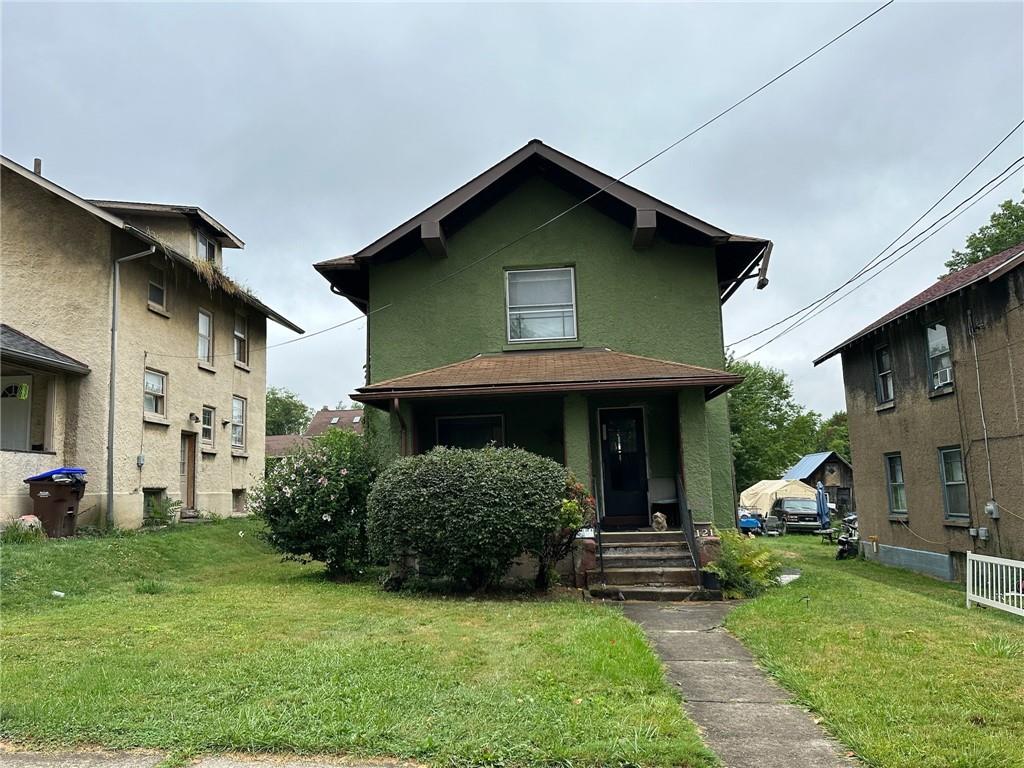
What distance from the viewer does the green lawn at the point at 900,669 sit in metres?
4.10

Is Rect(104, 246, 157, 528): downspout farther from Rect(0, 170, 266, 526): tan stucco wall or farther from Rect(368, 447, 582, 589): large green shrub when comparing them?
Rect(368, 447, 582, 589): large green shrub

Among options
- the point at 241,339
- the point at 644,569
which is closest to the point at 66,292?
the point at 241,339

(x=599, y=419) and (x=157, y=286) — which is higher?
(x=157, y=286)

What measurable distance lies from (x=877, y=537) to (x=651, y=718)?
1588 cm

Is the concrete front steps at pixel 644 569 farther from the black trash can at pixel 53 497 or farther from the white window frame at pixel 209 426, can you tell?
the white window frame at pixel 209 426

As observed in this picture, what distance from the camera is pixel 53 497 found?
1366 cm

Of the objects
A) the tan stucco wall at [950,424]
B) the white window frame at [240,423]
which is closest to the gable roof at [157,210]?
the white window frame at [240,423]

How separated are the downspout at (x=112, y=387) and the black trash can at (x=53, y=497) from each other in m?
1.12

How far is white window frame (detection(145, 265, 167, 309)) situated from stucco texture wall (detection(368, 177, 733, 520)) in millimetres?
6578

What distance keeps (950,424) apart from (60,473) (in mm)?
17357

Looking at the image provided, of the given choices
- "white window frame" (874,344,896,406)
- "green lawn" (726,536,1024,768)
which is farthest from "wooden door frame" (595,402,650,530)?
"white window frame" (874,344,896,406)

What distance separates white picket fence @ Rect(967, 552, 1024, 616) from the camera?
930 centimetres

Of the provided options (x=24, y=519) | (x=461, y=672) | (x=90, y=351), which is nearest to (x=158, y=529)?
(x=24, y=519)

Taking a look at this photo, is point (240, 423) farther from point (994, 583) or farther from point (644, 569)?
point (994, 583)
